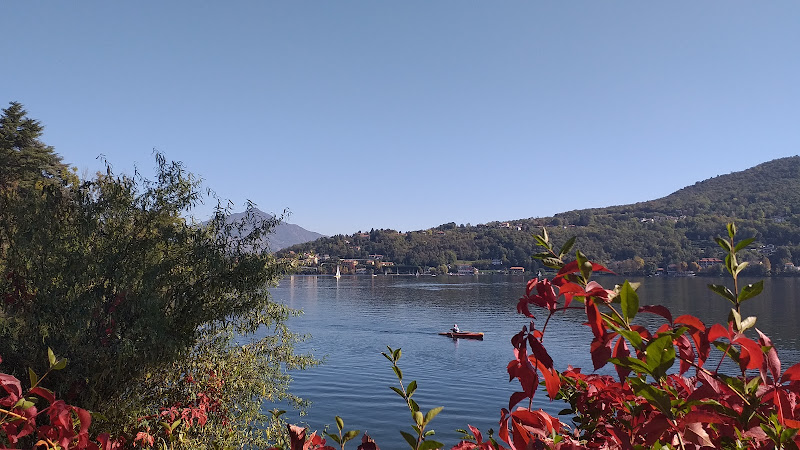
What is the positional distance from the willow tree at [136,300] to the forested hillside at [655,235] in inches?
4338

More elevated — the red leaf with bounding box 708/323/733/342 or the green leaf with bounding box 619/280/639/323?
the green leaf with bounding box 619/280/639/323

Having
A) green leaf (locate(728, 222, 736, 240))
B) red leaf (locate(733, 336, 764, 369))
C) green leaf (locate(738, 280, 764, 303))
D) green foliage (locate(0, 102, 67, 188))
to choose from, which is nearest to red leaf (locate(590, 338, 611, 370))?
red leaf (locate(733, 336, 764, 369))

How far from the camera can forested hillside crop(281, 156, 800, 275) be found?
12562cm

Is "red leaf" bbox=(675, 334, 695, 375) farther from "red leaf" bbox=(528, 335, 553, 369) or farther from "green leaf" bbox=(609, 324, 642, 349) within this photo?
"green leaf" bbox=(609, 324, 642, 349)

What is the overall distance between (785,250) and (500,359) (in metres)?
116

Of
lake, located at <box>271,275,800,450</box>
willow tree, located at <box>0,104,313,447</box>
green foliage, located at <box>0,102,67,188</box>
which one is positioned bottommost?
lake, located at <box>271,275,800,450</box>

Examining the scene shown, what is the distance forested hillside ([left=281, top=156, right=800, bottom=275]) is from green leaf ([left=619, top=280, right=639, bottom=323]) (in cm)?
11898

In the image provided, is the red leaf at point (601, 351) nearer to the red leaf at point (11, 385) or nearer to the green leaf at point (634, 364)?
the green leaf at point (634, 364)

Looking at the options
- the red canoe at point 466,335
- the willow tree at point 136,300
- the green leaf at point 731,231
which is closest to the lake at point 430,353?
the red canoe at point 466,335

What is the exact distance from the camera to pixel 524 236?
6206 inches

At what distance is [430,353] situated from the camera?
37.4 m

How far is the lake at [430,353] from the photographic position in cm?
2206

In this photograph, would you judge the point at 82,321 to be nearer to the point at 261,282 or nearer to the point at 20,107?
the point at 261,282

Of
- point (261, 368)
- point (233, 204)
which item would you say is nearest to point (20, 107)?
point (233, 204)
